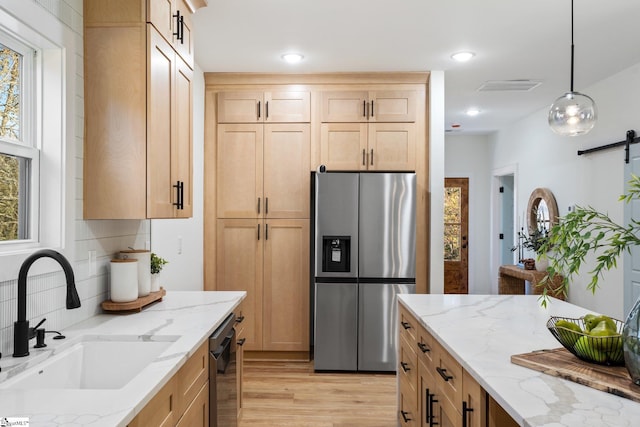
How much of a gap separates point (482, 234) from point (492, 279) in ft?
2.33

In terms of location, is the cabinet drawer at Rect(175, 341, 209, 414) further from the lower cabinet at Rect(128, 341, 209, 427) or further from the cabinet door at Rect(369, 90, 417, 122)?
the cabinet door at Rect(369, 90, 417, 122)

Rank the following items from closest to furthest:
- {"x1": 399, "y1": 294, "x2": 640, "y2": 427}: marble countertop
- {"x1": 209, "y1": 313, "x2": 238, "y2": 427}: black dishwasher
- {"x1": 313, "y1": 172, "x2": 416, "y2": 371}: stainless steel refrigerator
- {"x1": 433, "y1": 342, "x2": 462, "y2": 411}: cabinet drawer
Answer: {"x1": 399, "y1": 294, "x2": 640, "y2": 427}: marble countertop < {"x1": 433, "y1": 342, "x2": 462, "y2": 411}: cabinet drawer < {"x1": 209, "y1": 313, "x2": 238, "y2": 427}: black dishwasher < {"x1": 313, "y1": 172, "x2": 416, "y2": 371}: stainless steel refrigerator

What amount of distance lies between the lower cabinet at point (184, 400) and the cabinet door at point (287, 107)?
106 inches

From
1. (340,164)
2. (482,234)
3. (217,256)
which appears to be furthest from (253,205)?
(482,234)

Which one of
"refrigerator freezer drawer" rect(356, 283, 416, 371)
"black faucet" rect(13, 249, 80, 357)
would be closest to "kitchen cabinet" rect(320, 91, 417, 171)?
"refrigerator freezer drawer" rect(356, 283, 416, 371)

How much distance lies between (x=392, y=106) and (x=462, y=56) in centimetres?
73

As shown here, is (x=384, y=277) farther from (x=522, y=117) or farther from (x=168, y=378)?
(x=522, y=117)

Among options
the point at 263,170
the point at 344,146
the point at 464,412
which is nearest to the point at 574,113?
the point at 464,412

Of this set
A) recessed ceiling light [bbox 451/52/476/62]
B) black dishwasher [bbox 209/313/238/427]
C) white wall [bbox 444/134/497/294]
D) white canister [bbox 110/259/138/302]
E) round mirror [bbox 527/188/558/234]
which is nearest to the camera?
black dishwasher [bbox 209/313/238/427]

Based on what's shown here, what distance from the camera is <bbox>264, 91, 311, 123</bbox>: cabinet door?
14.0 ft

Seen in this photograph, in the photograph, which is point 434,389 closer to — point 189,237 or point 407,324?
point 407,324

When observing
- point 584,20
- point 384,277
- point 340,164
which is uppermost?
point 584,20

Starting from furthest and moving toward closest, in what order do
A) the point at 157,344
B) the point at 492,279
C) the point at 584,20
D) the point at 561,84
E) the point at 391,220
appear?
the point at 492,279 < the point at 561,84 < the point at 391,220 < the point at 584,20 < the point at 157,344

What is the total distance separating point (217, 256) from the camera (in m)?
4.34
